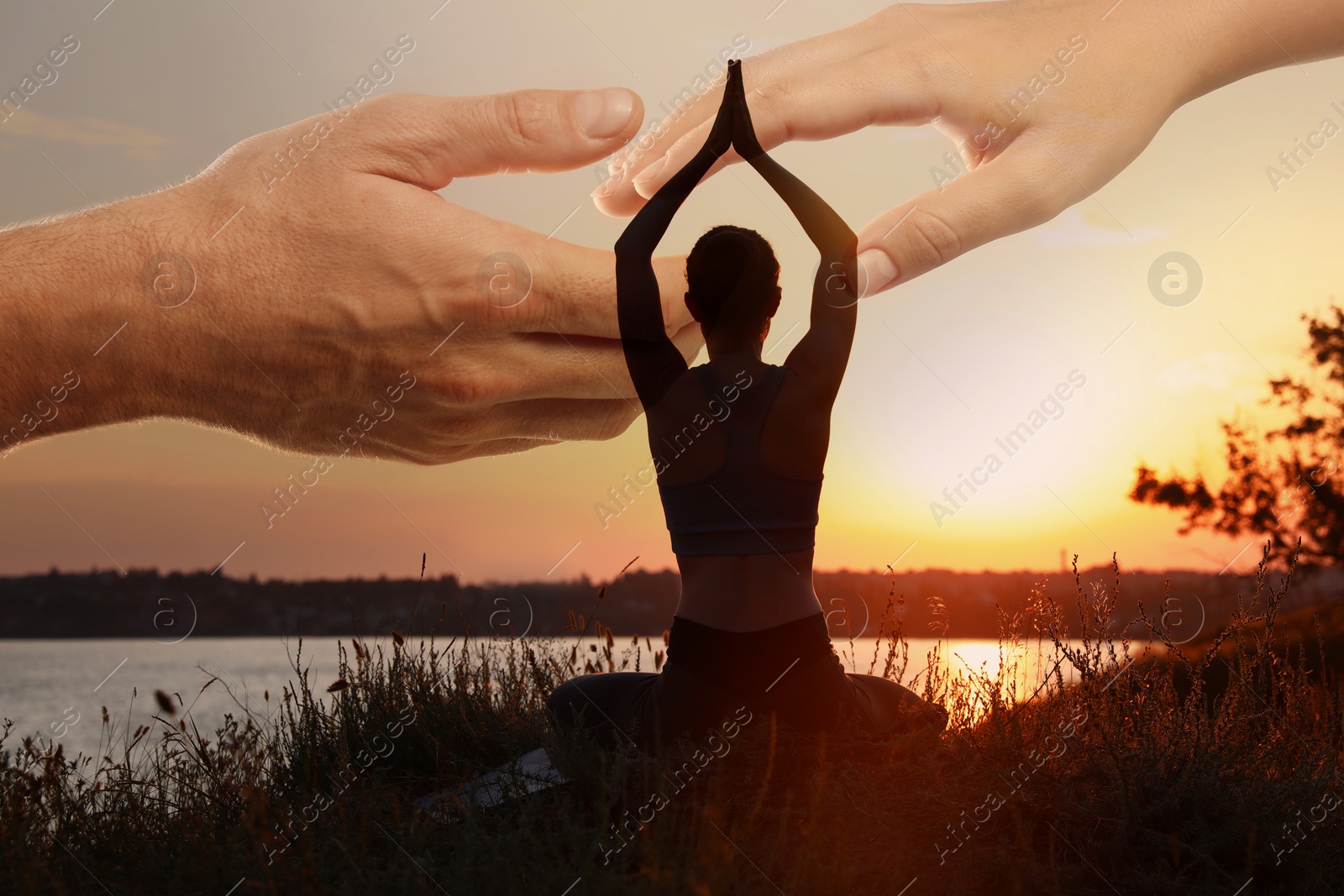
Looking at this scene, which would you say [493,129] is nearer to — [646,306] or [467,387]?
[646,306]

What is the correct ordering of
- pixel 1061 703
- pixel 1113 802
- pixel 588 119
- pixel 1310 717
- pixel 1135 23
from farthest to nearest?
1. pixel 1310 717
2. pixel 1061 703
3. pixel 1135 23
4. pixel 1113 802
5. pixel 588 119

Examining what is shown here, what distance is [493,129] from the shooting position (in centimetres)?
276

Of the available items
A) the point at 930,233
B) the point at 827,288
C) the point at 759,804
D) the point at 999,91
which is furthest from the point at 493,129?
the point at 759,804

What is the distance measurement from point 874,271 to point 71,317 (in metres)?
2.52

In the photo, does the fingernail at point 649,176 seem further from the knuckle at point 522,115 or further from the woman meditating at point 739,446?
the knuckle at point 522,115

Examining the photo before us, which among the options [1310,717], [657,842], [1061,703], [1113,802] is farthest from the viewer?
[1310,717]

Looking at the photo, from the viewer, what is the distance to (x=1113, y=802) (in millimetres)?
2986

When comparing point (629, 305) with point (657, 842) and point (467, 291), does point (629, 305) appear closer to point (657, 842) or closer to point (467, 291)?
A: point (467, 291)

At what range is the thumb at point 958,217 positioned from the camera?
9.74 feet

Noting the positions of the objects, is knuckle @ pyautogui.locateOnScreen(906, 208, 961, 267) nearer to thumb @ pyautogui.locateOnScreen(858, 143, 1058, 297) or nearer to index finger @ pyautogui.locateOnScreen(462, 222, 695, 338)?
thumb @ pyautogui.locateOnScreen(858, 143, 1058, 297)

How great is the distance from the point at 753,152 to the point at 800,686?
1934 millimetres

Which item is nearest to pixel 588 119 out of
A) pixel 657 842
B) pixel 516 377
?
pixel 516 377

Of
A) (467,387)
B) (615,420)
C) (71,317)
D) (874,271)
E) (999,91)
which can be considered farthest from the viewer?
Result: (615,420)

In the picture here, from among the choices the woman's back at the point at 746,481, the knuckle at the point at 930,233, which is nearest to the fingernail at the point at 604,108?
the woman's back at the point at 746,481
